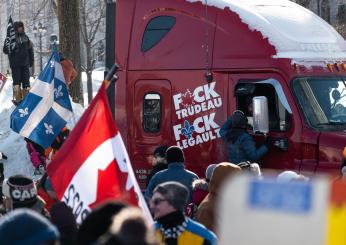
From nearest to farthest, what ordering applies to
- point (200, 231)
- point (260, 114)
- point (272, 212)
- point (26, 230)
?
point (272, 212) → point (26, 230) → point (200, 231) → point (260, 114)

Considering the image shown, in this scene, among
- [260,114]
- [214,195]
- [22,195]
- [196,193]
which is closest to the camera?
[22,195]

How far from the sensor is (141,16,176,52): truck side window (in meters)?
10.7

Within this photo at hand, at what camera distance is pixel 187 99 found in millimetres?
10391

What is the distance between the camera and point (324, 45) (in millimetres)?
10516

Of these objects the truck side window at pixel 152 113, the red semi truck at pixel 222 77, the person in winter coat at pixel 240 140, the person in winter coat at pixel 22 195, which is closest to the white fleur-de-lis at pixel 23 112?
the red semi truck at pixel 222 77

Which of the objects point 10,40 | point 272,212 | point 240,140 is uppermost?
point 272,212

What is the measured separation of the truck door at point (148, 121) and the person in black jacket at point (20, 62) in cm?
768

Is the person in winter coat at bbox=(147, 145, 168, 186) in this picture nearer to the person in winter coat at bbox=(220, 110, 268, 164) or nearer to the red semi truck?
the red semi truck

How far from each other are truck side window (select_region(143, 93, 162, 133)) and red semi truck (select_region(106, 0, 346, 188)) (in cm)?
1

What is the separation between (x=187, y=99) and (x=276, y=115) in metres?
1.13

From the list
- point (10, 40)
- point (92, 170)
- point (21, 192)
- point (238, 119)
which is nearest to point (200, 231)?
point (92, 170)

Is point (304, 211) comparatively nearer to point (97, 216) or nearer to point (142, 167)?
point (97, 216)

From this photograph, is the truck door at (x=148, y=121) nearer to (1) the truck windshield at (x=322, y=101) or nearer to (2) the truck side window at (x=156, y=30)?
(2) the truck side window at (x=156, y=30)

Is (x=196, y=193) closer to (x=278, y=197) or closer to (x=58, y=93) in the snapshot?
(x=58, y=93)
